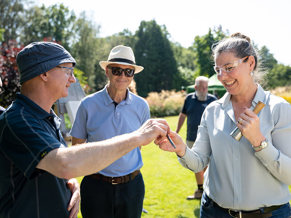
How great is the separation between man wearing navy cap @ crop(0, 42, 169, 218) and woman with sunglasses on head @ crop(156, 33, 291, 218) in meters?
0.61

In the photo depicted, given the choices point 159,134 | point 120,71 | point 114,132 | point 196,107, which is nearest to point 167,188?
point 196,107

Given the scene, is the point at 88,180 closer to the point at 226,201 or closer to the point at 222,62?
the point at 226,201

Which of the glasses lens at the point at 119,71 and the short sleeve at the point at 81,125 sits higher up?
the glasses lens at the point at 119,71

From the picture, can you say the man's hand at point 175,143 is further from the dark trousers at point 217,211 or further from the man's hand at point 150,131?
the dark trousers at point 217,211

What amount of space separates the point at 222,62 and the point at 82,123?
73.1 inches

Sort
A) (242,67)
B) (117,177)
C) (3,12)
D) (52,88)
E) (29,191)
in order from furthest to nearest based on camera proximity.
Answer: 1. (3,12)
2. (117,177)
3. (242,67)
4. (52,88)
5. (29,191)

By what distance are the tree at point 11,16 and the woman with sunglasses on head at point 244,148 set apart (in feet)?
112

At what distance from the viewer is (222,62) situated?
2057mm

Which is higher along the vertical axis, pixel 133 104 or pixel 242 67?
pixel 242 67

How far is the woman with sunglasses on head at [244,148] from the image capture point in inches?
70.4

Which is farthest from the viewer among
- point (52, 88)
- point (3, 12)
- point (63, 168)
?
point (3, 12)

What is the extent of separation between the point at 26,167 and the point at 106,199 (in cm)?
165

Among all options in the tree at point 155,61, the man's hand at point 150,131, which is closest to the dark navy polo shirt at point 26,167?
the man's hand at point 150,131

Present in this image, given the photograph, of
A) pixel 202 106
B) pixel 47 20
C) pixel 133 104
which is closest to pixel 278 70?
pixel 47 20
